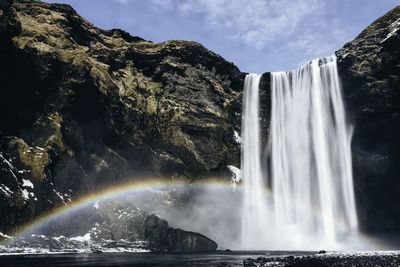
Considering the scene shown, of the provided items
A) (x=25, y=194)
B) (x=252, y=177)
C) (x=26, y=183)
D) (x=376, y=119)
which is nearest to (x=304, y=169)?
(x=252, y=177)

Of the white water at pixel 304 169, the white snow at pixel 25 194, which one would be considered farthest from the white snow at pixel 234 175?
the white snow at pixel 25 194

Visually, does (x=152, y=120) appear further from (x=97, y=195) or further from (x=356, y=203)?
(x=356, y=203)

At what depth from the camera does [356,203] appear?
319ft

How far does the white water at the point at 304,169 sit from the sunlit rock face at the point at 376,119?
7.81ft

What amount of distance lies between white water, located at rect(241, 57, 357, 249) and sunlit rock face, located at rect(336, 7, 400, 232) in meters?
2.38

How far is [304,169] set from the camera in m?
100

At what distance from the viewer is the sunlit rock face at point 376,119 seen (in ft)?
306

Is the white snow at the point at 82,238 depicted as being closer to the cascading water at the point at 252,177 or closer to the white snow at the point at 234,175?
the cascading water at the point at 252,177

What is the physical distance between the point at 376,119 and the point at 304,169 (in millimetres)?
18010

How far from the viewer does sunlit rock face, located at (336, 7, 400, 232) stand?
306ft

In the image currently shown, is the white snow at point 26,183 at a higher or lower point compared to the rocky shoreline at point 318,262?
higher

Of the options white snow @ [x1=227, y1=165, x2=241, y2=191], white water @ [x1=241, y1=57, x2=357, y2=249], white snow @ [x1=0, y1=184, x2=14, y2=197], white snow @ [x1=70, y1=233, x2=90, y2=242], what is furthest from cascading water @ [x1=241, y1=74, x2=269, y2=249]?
white snow @ [x1=0, y1=184, x2=14, y2=197]

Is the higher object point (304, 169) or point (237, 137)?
point (237, 137)

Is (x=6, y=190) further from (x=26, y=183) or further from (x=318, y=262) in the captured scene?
(x=318, y=262)
